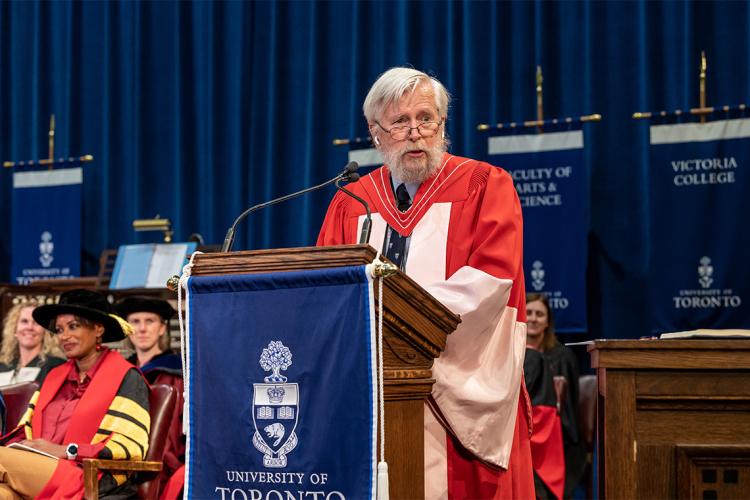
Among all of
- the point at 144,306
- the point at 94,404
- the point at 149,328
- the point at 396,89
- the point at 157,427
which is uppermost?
the point at 396,89

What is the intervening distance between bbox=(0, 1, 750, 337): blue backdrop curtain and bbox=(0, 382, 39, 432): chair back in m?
4.47

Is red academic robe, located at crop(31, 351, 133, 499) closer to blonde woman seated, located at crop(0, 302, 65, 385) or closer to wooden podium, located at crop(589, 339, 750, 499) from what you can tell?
blonde woman seated, located at crop(0, 302, 65, 385)

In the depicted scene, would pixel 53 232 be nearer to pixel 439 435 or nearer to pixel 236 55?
pixel 236 55

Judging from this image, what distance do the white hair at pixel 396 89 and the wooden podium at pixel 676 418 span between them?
3.05 feet

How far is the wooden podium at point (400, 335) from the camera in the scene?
2098mm

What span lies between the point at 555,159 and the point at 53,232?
184 inches

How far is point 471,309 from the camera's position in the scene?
7.76 feet

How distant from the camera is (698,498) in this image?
215 centimetres

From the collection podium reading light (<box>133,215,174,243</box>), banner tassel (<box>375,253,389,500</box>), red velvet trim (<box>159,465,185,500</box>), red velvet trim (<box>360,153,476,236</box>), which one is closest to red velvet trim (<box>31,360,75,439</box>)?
red velvet trim (<box>159,465,185,500</box>)

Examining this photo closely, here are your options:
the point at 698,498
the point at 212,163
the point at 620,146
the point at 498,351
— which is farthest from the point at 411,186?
the point at 212,163

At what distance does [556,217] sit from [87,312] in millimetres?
3918

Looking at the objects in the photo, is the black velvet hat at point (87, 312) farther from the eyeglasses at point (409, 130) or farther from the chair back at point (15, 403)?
the eyeglasses at point (409, 130)

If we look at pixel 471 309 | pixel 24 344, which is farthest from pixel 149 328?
pixel 471 309

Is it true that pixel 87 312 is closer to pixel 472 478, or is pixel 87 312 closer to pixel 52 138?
pixel 472 478
